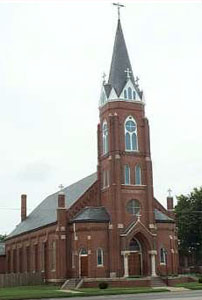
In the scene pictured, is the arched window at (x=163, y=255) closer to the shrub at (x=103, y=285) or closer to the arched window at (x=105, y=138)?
the shrub at (x=103, y=285)

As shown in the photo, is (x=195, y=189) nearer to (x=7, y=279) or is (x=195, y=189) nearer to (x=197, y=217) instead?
(x=197, y=217)

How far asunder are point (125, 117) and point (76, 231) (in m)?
13.7

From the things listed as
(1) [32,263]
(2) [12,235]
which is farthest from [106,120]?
(2) [12,235]

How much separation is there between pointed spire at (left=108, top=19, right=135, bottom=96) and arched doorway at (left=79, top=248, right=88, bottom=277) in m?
17.8

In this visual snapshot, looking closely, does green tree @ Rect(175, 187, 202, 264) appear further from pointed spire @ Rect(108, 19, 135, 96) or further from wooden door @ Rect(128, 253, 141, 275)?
pointed spire @ Rect(108, 19, 135, 96)

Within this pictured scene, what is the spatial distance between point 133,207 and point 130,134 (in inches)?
320

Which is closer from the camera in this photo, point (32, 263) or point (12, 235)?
point (32, 263)

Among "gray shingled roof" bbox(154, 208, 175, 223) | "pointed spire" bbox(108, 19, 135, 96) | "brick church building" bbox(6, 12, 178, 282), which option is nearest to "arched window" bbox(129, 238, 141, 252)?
"brick church building" bbox(6, 12, 178, 282)

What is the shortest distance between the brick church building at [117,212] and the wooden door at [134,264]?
0.08 m

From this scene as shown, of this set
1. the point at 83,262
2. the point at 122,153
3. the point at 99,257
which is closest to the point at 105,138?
the point at 122,153

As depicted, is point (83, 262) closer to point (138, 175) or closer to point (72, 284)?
point (72, 284)

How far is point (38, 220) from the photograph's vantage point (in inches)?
2815

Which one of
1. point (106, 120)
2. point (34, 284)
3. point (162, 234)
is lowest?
point (34, 284)

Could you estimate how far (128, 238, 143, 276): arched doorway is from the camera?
5531 cm
